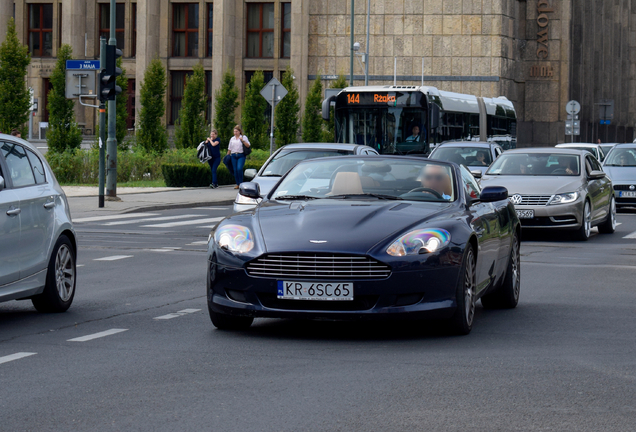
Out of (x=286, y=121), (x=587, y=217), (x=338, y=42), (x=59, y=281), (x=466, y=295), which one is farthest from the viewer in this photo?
(x=338, y=42)

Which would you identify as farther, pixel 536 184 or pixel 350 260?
pixel 536 184

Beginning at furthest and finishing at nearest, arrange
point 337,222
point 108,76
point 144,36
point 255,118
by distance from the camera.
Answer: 1. point 144,36
2. point 255,118
3. point 108,76
4. point 337,222

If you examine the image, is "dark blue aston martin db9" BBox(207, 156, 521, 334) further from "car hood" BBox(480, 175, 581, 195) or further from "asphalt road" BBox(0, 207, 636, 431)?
"car hood" BBox(480, 175, 581, 195)

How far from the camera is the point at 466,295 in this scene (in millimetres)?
8570

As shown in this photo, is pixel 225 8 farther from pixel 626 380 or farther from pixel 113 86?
pixel 626 380

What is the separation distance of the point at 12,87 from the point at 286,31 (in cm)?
3095

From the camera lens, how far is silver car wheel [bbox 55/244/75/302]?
10.0 meters

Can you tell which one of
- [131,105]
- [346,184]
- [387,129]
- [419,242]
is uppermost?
[131,105]

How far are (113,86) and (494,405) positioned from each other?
2063cm

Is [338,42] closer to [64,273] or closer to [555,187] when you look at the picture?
[555,187]

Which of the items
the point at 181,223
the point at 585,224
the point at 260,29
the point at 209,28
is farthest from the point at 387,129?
the point at 209,28

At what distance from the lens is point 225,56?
62.1 m

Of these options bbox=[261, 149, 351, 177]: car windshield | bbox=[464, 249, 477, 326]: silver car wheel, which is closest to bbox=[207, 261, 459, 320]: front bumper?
bbox=[464, 249, 477, 326]: silver car wheel

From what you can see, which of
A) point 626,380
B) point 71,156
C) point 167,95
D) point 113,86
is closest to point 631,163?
point 113,86
